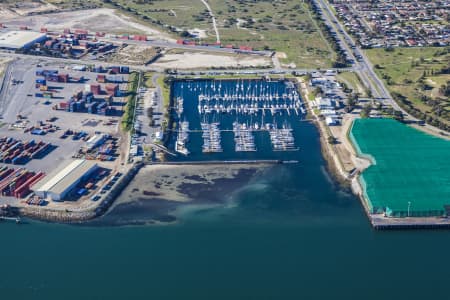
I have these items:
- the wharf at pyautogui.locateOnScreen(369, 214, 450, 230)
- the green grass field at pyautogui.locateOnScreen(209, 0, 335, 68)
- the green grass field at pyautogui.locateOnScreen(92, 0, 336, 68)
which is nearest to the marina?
the green grass field at pyautogui.locateOnScreen(92, 0, 336, 68)

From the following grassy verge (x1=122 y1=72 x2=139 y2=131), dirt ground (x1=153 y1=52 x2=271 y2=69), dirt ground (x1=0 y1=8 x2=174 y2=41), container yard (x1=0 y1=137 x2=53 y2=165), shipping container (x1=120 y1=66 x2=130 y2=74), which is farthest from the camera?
dirt ground (x1=0 y1=8 x2=174 y2=41)

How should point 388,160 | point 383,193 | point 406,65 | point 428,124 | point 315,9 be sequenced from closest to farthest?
point 383,193
point 388,160
point 428,124
point 406,65
point 315,9

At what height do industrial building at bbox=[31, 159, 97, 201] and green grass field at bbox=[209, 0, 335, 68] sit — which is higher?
green grass field at bbox=[209, 0, 335, 68]

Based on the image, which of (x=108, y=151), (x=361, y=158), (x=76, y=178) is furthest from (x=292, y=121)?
(x=76, y=178)

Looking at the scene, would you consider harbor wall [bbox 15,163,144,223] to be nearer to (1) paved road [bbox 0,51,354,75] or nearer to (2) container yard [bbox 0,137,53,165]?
(2) container yard [bbox 0,137,53,165]

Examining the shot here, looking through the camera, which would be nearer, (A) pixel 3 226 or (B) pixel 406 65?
(A) pixel 3 226

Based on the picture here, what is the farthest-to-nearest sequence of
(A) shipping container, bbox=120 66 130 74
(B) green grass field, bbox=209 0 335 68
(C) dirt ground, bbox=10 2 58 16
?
(C) dirt ground, bbox=10 2 58 16
(B) green grass field, bbox=209 0 335 68
(A) shipping container, bbox=120 66 130 74

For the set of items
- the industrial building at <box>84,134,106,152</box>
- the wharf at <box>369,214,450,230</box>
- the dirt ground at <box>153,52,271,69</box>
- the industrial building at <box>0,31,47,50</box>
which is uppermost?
the industrial building at <box>0,31,47,50</box>

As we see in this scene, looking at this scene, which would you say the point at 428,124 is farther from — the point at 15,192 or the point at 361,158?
the point at 15,192
